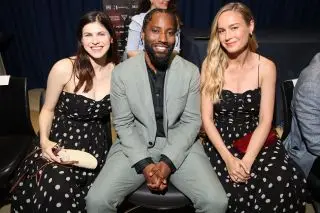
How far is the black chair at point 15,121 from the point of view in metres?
2.33

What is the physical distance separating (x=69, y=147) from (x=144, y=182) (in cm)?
52

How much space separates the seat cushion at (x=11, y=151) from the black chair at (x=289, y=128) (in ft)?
5.66

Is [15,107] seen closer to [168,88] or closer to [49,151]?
[49,151]

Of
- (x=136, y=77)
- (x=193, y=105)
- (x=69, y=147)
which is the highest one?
(x=136, y=77)

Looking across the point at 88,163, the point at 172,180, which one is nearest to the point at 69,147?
the point at 88,163

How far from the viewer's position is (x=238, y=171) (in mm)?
1975

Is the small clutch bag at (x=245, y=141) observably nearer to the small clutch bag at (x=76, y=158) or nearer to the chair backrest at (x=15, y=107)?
the small clutch bag at (x=76, y=158)

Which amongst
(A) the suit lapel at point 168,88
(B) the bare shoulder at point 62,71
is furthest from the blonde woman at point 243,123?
(B) the bare shoulder at point 62,71

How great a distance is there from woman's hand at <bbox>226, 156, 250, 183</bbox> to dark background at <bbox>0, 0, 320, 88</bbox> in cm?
290

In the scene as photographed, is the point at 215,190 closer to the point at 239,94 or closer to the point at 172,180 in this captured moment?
the point at 172,180

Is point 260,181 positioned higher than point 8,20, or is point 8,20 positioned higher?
point 8,20

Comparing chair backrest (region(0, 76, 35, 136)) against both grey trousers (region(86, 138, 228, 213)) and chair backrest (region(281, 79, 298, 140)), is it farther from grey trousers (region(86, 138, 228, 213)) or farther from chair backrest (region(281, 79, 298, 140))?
chair backrest (region(281, 79, 298, 140))

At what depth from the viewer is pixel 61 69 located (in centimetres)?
219

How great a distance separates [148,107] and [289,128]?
967 millimetres
